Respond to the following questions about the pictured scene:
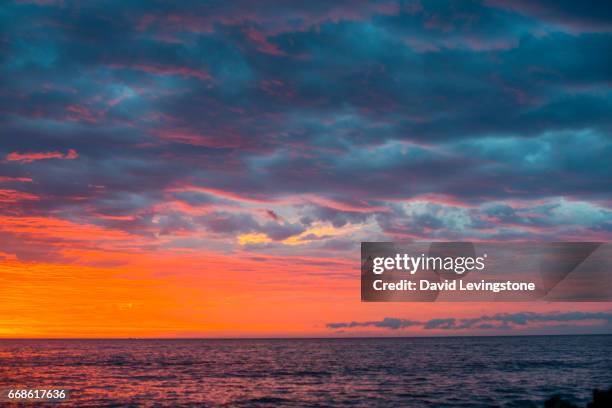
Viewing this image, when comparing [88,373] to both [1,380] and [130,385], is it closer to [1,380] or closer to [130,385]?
[1,380]

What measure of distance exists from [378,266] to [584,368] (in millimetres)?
64187

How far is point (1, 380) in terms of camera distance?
249 ft

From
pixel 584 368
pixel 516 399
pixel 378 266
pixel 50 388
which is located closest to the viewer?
pixel 378 266

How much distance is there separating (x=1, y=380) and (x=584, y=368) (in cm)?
9021

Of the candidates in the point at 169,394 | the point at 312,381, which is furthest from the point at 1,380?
the point at 312,381

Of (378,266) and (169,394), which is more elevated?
(378,266)

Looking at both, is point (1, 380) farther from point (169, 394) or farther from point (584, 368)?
point (584, 368)

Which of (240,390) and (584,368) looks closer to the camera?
(240,390)

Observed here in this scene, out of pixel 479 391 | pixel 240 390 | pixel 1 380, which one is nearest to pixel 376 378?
pixel 479 391

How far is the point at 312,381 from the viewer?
70.9 metres

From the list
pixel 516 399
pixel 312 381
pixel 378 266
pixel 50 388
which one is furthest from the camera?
pixel 312 381

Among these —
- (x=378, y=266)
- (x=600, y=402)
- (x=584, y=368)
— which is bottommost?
(x=584, y=368)

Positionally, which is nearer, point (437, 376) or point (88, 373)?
point (437, 376)

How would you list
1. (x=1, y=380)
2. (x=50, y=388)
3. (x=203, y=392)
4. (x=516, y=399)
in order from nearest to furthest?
1. (x=516, y=399)
2. (x=203, y=392)
3. (x=50, y=388)
4. (x=1, y=380)
